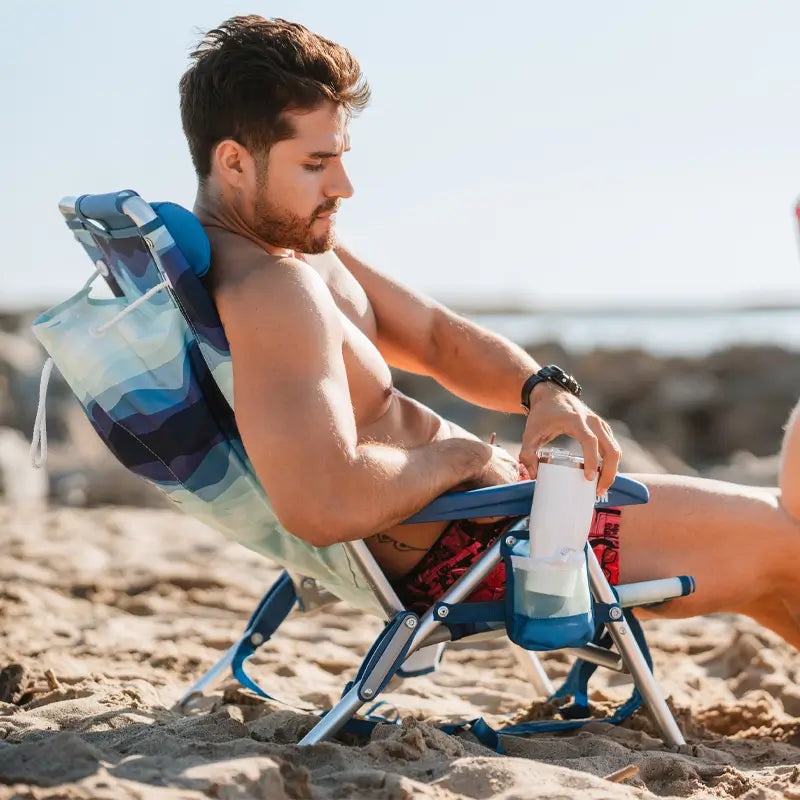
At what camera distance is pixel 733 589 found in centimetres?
292

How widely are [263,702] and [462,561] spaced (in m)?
0.77

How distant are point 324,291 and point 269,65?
0.55 metres

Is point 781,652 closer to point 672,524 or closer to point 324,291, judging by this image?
point 672,524

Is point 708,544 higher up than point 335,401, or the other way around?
point 335,401

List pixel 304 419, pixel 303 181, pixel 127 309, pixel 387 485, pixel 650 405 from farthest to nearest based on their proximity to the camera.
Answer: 1. pixel 650 405
2. pixel 303 181
3. pixel 127 309
4. pixel 387 485
5. pixel 304 419

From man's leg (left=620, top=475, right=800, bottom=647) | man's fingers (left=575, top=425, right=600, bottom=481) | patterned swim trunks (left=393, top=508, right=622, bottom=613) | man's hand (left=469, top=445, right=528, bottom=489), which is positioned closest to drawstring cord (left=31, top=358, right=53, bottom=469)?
patterned swim trunks (left=393, top=508, right=622, bottom=613)

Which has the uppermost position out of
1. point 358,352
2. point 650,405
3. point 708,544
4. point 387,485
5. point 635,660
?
point 358,352

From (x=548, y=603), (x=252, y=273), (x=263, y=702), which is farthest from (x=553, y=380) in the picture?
(x=263, y=702)

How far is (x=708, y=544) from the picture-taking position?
2.92m

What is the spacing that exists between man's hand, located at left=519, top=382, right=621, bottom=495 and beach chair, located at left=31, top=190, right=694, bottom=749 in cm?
7

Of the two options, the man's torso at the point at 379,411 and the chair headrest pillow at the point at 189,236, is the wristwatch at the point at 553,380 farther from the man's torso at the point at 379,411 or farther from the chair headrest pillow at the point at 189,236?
the chair headrest pillow at the point at 189,236

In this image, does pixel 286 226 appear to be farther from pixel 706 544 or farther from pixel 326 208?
pixel 706 544

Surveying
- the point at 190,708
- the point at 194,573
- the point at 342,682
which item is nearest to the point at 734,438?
the point at 194,573

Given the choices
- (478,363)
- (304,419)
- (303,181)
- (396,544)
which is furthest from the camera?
(478,363)
